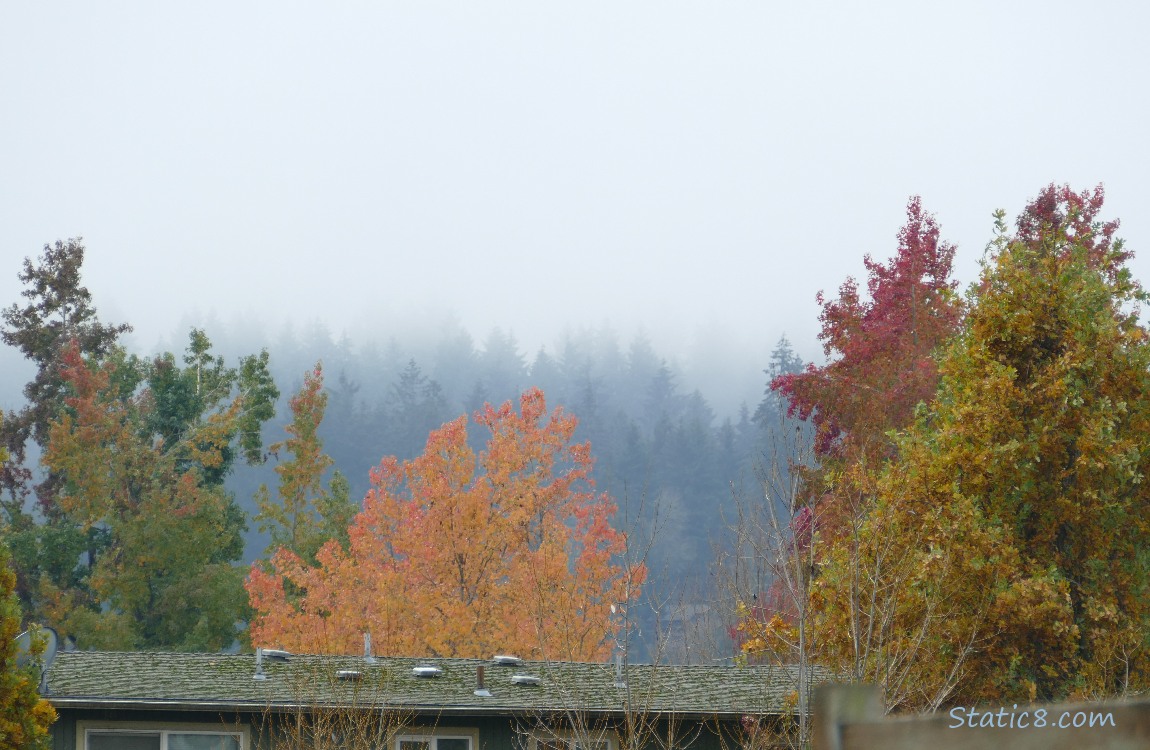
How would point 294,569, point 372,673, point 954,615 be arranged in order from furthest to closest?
point 294,569
point 372,673
point 954,615

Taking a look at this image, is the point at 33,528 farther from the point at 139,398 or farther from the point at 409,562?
the point at 409,562

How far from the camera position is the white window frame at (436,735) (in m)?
18.7

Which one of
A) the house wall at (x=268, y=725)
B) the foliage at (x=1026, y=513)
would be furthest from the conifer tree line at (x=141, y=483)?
the foliage at (x=1026, y=513)

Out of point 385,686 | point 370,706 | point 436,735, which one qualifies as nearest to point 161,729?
point 370,706

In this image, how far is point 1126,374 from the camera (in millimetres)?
17797

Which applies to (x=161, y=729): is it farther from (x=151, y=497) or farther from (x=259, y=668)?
(x=151, y=497)

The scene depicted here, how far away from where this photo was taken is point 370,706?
17.6 meters

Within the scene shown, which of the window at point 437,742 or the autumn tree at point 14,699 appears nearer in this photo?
the autumn tree at point 14,699

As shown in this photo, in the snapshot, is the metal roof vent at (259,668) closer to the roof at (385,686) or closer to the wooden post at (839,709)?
the roof at (385,686)

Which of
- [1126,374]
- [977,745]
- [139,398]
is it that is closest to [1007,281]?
[1126,374]

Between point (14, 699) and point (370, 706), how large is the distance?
16.0 ft

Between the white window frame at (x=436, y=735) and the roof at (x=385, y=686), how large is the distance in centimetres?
46

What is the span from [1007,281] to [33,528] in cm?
3820

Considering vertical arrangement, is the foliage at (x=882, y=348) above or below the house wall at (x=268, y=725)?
above
